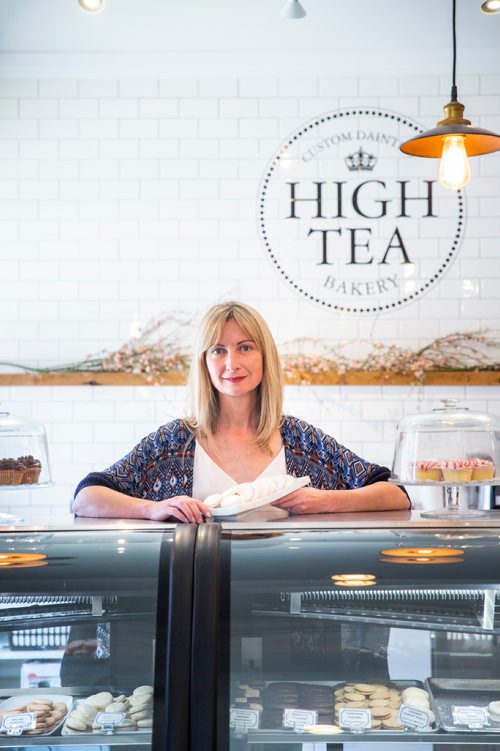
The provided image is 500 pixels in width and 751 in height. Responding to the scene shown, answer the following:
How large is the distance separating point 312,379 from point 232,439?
2035mm

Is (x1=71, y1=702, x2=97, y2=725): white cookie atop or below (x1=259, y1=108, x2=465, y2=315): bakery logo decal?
below

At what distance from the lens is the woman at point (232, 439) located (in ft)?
8.72

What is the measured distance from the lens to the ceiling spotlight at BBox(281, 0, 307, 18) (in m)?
4.08

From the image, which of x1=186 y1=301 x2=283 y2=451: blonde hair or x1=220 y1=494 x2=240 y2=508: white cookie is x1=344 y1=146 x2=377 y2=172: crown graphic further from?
x1=220 y1=494 x2=240 y2=508: white cookie

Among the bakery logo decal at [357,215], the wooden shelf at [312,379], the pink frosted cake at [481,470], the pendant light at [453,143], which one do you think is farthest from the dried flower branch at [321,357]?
the pink frosted cake at [481,470]

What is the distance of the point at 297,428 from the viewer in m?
2.80

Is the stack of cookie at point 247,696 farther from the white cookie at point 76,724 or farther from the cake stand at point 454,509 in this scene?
the cake stand at point 454,509

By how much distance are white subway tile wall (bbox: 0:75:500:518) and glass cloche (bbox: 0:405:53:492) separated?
2.42 metres

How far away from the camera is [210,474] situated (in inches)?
105

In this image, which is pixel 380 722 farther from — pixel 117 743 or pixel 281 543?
pixel 117 743

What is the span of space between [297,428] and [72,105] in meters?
2.94

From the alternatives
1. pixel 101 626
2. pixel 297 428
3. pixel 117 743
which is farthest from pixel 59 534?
pixel 297 428

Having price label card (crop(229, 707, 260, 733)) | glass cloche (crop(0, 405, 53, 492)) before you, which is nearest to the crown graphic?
glass cloche (crop(0, 405, 53, 492))

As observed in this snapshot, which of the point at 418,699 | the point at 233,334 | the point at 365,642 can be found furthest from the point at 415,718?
the point at 233,334
